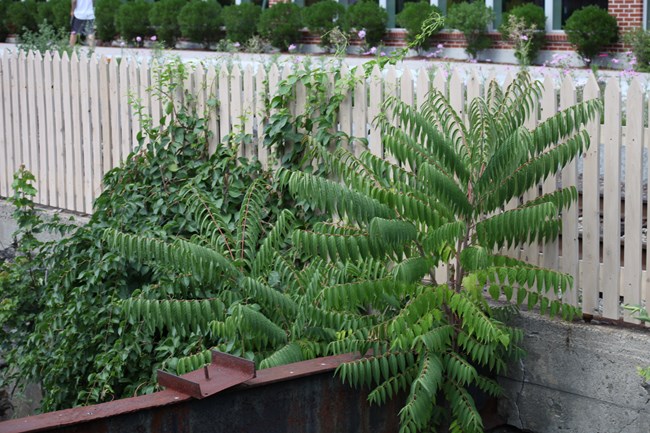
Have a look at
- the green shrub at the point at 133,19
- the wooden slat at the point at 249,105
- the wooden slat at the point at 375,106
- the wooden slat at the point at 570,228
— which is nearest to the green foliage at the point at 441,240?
the wooden slat at the point at 570,228

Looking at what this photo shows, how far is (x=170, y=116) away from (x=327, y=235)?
301cm

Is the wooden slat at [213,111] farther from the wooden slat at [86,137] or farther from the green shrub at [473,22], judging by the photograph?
the green shrub at [473,22]

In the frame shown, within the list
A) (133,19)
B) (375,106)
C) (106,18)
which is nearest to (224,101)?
(375,106)

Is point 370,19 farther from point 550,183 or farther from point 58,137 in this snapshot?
point 550,183

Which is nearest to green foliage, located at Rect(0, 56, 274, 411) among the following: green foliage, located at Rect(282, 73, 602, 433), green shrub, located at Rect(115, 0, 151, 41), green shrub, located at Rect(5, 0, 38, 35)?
green foliage, located at Rect(282, 73, 602, 433)

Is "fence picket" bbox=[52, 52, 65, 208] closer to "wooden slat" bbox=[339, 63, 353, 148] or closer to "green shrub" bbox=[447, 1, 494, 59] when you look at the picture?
"wooden slat" bbox=[339, 63, 353, 148]

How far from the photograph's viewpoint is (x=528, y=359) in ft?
18.9

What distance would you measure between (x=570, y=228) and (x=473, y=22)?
17.3 meters

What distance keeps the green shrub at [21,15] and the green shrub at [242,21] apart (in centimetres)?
918

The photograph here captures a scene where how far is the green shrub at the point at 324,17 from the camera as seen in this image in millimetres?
25234

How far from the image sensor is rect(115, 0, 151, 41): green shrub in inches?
1168

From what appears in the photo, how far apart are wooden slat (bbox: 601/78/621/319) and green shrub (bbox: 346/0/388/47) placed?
63.5 feet

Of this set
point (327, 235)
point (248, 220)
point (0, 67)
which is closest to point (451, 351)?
point (327, 235)

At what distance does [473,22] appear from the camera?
73.3 feet
